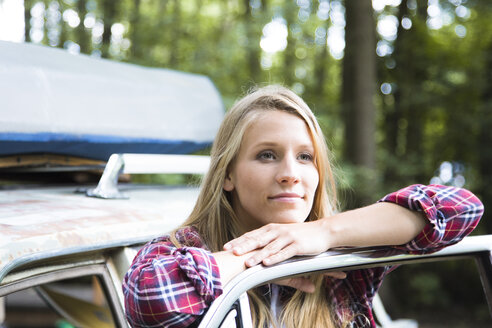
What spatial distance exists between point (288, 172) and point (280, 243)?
0.27 metres

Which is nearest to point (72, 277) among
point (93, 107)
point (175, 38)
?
point (93, 107)

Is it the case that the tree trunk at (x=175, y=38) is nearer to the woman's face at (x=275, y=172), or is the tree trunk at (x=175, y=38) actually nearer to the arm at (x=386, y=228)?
the woman's face at (x=275, y=172)

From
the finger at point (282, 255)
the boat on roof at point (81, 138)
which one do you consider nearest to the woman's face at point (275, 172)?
the finger at point (282, 255)

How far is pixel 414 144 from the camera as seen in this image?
1045 cm

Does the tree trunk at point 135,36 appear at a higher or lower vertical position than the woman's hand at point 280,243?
higher

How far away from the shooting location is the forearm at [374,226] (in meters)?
1.39

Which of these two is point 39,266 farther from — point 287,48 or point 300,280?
point 287,48

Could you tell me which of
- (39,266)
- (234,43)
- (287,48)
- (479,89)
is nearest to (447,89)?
(479,89)

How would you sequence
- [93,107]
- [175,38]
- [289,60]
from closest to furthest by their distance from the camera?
[93,107] < [175,38] < [289,60]

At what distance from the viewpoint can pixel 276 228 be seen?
134 cm

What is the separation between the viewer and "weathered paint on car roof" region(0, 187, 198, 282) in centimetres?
138

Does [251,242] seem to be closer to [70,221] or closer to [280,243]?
[280,243]

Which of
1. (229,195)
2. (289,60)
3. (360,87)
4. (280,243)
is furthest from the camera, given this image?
(289,60)

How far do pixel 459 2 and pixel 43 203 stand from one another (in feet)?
28.0
